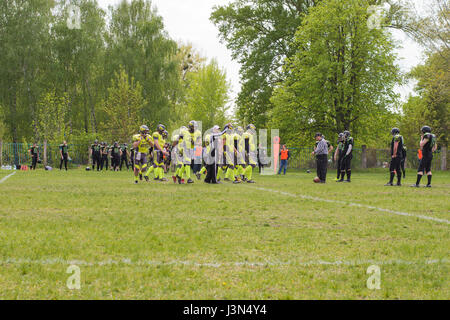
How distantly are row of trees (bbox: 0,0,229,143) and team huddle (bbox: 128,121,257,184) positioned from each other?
26.2 m

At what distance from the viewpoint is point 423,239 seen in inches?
265

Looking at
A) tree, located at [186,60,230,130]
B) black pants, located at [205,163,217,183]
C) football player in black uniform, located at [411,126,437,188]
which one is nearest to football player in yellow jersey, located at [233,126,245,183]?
black pants, located at [205,163,217,183]

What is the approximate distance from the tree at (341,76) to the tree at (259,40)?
5.04 m

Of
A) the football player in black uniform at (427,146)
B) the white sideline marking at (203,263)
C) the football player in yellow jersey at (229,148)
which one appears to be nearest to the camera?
the white sideline marking at (203,263)

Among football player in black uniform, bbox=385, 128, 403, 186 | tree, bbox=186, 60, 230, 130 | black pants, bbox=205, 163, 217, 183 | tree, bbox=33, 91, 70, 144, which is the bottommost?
black pants, bbox=205, 163, 217, 183

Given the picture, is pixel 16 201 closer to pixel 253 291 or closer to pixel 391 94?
pixel 253 291

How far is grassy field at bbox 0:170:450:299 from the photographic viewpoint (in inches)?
167

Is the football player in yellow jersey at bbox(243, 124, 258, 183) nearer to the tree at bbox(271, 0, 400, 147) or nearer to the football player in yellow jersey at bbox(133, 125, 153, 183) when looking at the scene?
the football player in yellow jersey at bbox(133, 125, 153, 183)

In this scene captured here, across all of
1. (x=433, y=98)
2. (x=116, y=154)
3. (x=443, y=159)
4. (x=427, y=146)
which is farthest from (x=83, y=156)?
(x=443, y=159)

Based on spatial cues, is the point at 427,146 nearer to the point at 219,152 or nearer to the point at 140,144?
the point at 219,152

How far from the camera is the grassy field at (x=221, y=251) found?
4.24 m

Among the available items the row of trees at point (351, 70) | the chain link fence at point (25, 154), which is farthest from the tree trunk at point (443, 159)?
the chain link fence at point (25, 154)

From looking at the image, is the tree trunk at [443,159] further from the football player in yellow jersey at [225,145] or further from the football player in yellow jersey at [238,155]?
the football player in yellow jersey at [225,145]

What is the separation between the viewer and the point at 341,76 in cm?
3831
